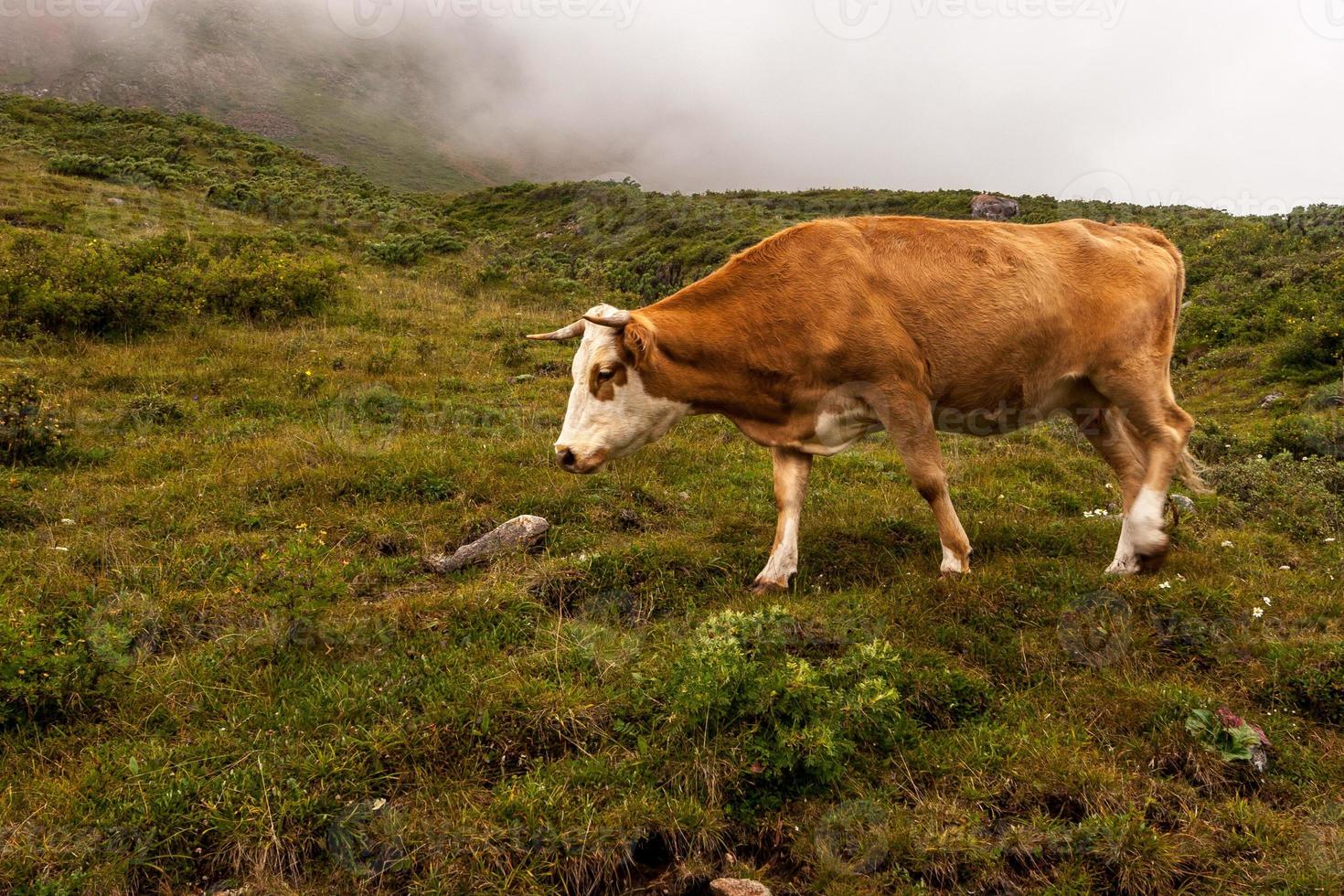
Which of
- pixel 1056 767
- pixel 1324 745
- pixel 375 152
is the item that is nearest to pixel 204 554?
pixel 1056 767

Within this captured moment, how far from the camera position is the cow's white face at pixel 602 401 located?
5.40 metres

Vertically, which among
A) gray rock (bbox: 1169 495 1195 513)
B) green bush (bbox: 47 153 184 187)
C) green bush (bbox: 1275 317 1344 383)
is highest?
green bush (bbox: 47 153 184 187)

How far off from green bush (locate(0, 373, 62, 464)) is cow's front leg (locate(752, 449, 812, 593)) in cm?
738

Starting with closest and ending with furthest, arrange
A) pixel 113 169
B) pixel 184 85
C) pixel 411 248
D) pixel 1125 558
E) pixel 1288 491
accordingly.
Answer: pixel 1125 558 → pixel 1288 491 → pixel 411 248 → pixel 113 169 → pixel 184 85

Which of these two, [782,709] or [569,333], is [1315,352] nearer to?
[569,333]

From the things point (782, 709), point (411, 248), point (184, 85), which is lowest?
point (782, 709)

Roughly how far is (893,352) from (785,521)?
61.0 inches

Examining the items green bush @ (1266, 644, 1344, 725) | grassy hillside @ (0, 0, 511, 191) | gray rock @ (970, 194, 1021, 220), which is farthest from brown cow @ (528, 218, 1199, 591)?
grassy hillside @ (0, 0, 511, 191)

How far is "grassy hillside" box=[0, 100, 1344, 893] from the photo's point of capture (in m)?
3.29

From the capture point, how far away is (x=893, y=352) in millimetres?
5629

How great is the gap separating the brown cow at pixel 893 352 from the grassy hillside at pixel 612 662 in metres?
1.00

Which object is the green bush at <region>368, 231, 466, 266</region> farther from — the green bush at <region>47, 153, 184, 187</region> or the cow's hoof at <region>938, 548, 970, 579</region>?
the cow's hoof at <region>938, 548, 970, 579</region>

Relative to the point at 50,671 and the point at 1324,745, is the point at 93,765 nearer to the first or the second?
the point at 50,671

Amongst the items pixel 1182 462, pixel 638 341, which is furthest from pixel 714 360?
pixel 1182 462
